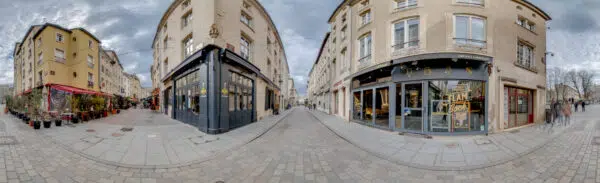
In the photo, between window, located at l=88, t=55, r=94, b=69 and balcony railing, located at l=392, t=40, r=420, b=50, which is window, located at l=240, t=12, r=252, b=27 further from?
window, located at l=88, t=55, r=94, b=69

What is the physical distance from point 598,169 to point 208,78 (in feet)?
37.9

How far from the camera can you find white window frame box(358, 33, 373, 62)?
1199 centimetres

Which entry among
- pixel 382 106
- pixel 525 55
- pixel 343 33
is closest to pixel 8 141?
pixel 382 106

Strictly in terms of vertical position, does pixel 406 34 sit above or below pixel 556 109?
above

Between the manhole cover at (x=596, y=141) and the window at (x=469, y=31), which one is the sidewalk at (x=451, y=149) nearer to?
the manhole cover at (x=596, y=141)

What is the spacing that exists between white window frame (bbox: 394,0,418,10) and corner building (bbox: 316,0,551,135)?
0.05 m

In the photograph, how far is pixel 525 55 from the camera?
1152 centimetres

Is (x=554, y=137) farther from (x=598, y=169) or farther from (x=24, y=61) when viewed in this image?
(x=24, y=61)

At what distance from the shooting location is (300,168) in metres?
4.56

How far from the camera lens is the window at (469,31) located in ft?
29.9

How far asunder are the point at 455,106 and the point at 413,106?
1.61 m

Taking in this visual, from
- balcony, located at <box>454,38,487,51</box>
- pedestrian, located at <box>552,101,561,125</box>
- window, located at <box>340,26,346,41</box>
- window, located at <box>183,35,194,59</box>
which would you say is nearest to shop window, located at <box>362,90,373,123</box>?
balcony, located at <box>454,38,487,51</box>

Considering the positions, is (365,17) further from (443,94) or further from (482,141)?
(482,141)

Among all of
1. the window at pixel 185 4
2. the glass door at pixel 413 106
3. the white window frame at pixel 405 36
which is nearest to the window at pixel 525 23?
the white window frame at pixel 405 36
